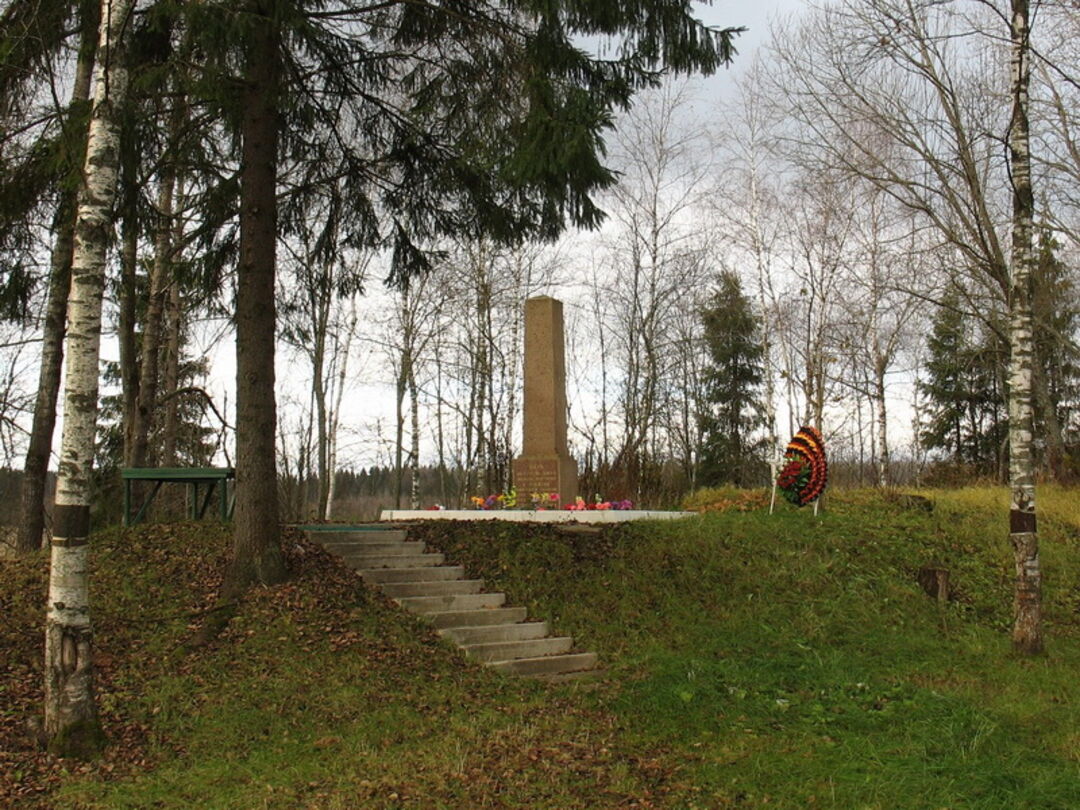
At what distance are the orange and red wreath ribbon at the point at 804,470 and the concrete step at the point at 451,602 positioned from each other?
575cm

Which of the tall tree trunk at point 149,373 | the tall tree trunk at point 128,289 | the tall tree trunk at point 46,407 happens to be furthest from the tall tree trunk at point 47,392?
the tall tree trunk at point 149,373

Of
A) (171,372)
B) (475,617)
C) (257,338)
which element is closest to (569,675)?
(475,617)

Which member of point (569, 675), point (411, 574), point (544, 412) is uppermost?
point (544, 412)

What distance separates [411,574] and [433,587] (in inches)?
12.9

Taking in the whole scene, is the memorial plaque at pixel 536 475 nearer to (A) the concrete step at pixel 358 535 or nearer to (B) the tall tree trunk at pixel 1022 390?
(A) the concrete step at pixel 358 535

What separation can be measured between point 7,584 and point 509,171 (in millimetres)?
5859

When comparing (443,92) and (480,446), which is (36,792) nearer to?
(443,92)

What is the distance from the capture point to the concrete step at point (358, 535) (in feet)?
32.3

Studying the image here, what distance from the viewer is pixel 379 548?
9.91 metres

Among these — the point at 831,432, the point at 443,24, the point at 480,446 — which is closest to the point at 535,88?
the point at 443,24

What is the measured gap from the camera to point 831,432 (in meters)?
28.4

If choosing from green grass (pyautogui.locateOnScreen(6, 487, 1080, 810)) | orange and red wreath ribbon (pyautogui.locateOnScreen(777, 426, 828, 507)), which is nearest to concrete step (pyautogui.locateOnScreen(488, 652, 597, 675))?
green grass (pyautogui.locateOnScreen(6, 487, 1080, 810))

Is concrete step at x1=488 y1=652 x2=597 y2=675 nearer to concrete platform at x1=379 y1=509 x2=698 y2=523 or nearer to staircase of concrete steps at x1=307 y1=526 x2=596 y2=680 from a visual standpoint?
staircase of concrete steps at x1=307 y1=526 x2=596 y2=680

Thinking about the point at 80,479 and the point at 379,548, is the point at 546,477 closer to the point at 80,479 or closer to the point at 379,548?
the point at 379,548
